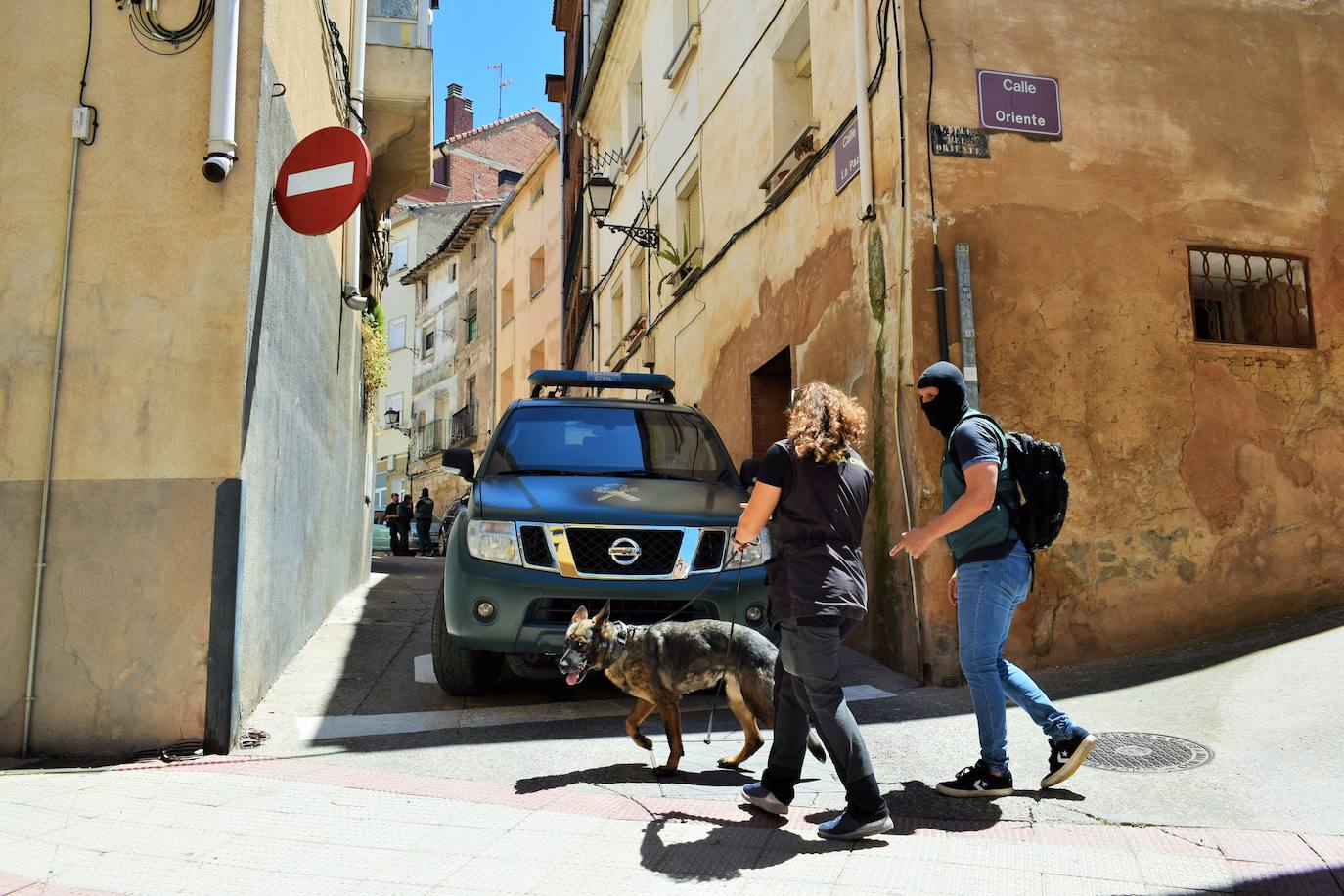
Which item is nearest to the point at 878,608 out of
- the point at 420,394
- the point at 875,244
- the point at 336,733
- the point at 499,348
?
the point at 875,244

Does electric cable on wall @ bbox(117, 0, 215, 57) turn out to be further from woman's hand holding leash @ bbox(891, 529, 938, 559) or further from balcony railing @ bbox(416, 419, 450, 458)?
balcony railing @ bbox(416, 419, 450, 458)

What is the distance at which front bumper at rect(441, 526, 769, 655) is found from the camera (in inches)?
224

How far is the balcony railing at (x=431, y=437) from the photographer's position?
39.8 metres

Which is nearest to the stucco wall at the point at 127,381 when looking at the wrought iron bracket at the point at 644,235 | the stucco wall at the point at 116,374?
the stucco wall at the point at 116,374

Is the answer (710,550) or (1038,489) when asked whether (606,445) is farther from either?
(1038,489)

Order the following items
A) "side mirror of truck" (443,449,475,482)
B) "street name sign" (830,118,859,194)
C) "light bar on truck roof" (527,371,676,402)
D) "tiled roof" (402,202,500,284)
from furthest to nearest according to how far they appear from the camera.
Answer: "tiled roof" (402,202,500,284), "street name sign" (830,118,859,194), "light bar on truck roof" (527,371,676,402), "side mirror of truck" (443,449,475,482)

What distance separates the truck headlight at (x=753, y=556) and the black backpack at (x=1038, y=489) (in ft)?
5.87

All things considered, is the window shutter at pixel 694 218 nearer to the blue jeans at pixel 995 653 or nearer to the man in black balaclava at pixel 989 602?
the man in black balaclava at pixel 989 602

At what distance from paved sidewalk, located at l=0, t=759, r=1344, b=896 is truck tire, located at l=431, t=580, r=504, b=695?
64.1 inches

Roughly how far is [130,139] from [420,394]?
1484 inches

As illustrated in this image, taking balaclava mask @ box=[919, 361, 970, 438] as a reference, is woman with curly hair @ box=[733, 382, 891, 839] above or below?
below

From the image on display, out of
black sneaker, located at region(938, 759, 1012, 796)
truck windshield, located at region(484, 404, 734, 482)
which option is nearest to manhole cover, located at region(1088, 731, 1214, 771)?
black sneaker, located at region(938, 759, 1012, 796)

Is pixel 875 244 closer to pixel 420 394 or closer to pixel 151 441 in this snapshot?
pixel 151 441

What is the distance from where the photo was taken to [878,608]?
776 cm
